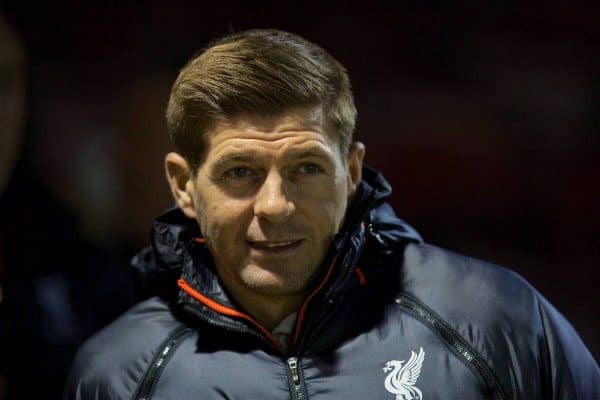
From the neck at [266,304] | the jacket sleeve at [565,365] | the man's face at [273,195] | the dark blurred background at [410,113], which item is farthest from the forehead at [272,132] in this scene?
the dark blurred background at [410,113]

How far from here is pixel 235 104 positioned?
3.86 ft

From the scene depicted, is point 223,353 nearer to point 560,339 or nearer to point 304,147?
point 304,147

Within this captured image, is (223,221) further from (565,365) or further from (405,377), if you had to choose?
(565,365)

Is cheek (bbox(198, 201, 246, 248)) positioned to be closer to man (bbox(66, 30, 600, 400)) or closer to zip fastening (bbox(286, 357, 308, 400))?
man (bbox(66, 30, 600, 400))

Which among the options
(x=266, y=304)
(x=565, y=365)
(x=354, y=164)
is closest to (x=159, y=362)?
(x=266, y=304)

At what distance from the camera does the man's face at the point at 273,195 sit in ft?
3.83

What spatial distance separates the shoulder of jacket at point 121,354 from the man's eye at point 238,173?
0.25 meters

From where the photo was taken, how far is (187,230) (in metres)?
1.35

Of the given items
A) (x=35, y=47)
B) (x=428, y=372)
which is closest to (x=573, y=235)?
(x=428, y=372)

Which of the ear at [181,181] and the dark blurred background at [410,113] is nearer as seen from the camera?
the ear at [181,181]

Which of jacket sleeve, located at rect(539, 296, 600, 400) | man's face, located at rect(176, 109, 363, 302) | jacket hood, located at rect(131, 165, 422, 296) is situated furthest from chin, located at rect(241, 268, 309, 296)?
jacket sleeve, located at rect(539, 296, 600, 400)

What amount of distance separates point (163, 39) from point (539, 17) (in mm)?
798

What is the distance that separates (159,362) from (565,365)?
22.3 inches

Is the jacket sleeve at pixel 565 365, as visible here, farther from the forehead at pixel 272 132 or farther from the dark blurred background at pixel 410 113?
the dark blurred background at pixel 410 113
